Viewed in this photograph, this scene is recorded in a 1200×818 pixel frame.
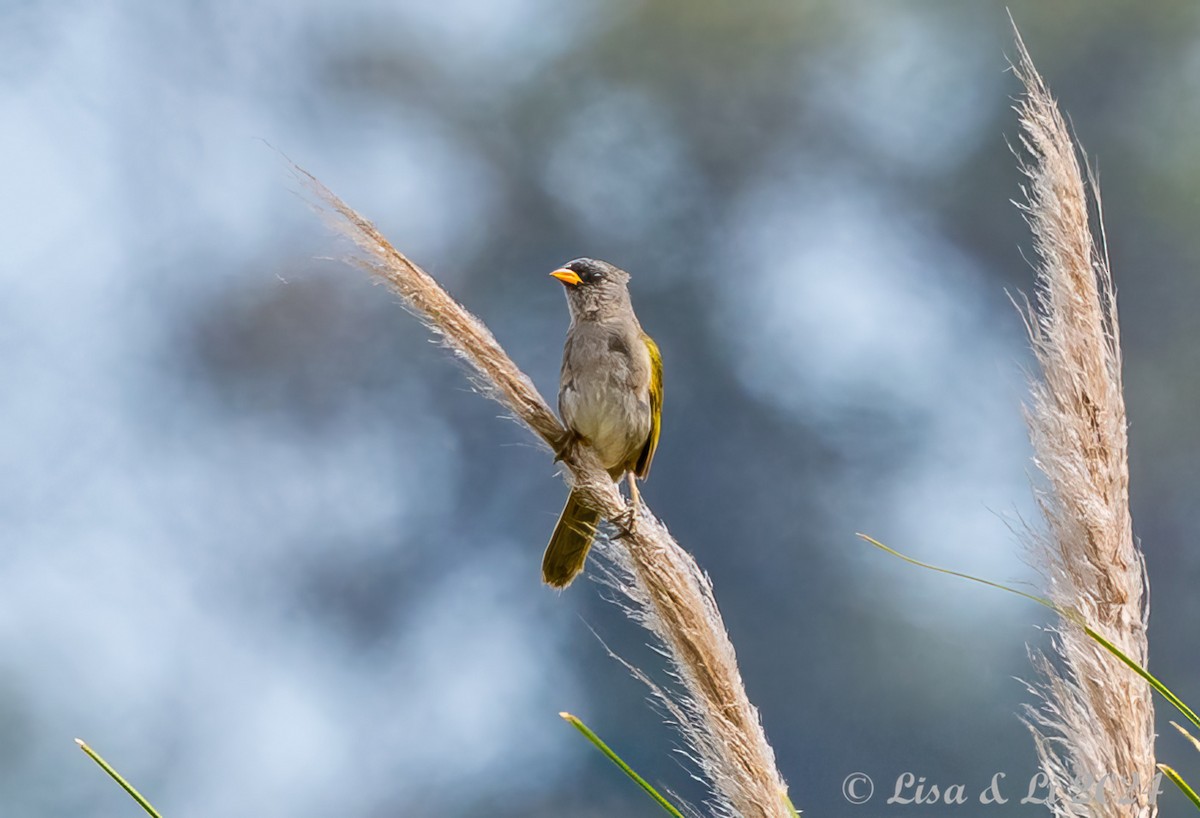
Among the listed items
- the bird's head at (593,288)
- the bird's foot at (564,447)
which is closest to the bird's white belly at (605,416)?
the bird's head at (593,288)

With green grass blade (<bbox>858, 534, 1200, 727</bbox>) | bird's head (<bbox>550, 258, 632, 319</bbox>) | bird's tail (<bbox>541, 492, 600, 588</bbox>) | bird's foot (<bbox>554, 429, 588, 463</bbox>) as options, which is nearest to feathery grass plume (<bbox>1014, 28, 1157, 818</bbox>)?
green grass blade (<bbox>858, 534, 1200, 727</bbox>)

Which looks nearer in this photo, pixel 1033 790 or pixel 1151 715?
pixel 1151 715

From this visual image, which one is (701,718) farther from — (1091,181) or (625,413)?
(625,413)

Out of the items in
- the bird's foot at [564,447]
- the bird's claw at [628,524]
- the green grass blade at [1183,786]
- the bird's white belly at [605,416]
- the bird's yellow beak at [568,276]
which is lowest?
the green grass blade at [1183,786]

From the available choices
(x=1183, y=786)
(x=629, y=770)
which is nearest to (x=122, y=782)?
(x=629, y=770)

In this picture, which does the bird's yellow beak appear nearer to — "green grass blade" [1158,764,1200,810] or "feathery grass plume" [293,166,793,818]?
"feathery grass plume" [293,166,793,818]

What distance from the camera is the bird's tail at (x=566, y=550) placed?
222cm

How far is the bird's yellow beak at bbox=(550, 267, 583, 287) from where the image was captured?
101 inches

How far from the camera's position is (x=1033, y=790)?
1.51m

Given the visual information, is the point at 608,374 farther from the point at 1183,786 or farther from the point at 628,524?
the point at 1183,786

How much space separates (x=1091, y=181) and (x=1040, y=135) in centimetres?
11

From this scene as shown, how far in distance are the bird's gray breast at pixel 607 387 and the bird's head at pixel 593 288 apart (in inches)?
1.8

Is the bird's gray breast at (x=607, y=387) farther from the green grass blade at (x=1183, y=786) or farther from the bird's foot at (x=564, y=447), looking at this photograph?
the green grass blade at (x=1183, y=786)

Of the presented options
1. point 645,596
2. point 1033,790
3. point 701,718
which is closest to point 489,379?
point 645,596
